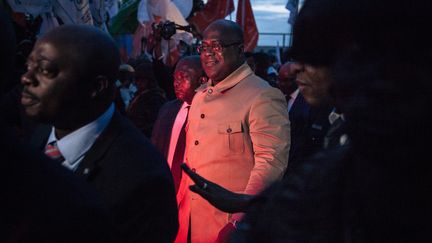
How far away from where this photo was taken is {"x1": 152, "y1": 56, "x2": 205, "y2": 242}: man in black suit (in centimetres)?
471

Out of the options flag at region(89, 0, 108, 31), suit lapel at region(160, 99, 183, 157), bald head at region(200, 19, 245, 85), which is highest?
bald head at region(200, 19, 245, 85)

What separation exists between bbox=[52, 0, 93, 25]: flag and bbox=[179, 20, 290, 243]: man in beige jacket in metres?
2.67

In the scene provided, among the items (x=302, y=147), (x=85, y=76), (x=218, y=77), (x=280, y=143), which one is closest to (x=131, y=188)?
(x=85, y=76)

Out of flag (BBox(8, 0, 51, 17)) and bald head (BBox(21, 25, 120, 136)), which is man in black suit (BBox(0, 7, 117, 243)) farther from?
flag (BBox(8, 0, 51, 17))

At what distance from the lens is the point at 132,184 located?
2.35 metres

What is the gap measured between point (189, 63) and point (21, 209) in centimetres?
418

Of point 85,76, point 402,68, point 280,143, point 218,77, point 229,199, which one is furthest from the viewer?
point 218,77

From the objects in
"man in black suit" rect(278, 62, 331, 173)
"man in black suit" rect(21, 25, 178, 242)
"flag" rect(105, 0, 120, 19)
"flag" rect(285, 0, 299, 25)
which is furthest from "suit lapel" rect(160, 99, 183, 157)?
"flag" rect(105, 0, 120, 19)

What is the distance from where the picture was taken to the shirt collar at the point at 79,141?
Result: 250 centimetres

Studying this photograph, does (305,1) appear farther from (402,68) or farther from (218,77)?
(218,77)

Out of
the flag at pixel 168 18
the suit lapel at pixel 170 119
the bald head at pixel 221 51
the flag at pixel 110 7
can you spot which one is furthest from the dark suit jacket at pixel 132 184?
the flag at pixel 168 18

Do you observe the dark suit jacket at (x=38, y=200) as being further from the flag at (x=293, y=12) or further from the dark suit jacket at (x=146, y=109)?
the dark suit jacket at (x=146, y=109)

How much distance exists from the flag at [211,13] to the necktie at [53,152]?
24.2 ft

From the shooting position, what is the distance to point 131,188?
2.34 metres
